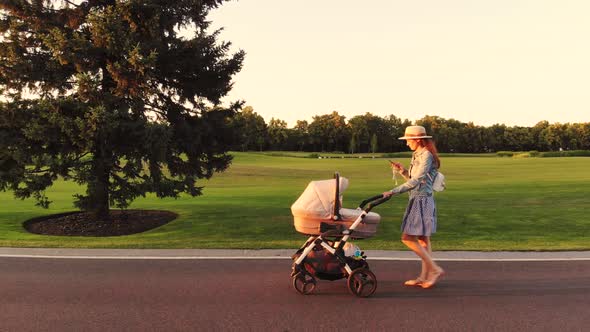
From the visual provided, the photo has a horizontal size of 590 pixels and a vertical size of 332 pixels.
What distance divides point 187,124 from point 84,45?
305 cm

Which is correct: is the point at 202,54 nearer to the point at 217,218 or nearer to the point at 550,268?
the point at 217,218

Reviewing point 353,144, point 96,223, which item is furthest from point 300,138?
point 96,223

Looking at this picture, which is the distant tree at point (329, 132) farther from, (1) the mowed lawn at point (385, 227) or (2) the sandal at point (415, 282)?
Result: (2) the sandal at point (415, 282)

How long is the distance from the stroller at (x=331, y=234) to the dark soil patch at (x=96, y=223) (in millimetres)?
7003

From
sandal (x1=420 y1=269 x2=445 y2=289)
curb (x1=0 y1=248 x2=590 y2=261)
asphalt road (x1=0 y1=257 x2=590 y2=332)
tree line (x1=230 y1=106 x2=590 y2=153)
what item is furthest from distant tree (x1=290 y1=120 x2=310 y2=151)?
sandal (x1=420 y1=269 x2=445 y2=289)

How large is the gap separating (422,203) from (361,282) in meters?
1.30

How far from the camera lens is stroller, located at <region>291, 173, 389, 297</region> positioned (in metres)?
5.82

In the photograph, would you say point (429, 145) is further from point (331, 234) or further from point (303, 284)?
point (303, 284)

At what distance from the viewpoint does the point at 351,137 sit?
116250 millimetres

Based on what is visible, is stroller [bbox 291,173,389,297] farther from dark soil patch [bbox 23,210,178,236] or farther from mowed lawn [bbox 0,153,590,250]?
dark soil patch [bbox 23,210,178,236]

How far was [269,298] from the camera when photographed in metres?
5.73

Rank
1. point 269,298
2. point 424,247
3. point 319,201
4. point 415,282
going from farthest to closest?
point 424,247
point 415,282
point 319,201
point 269,298

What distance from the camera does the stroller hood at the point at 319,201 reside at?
581 centimetres

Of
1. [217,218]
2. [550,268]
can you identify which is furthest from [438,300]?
[217,218]
